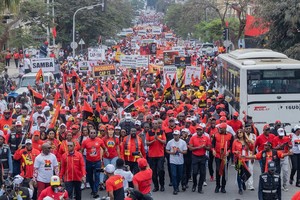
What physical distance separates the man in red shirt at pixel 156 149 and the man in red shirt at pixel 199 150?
661 millimetres

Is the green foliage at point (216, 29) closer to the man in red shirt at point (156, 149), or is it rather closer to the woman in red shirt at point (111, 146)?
the man in red shirt at point (156, 149)

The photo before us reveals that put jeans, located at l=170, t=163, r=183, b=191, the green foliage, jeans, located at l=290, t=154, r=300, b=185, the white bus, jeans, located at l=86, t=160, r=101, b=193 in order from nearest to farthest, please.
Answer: jeans, located at l=86, t=160, r=101, b=193, jeans, located at l=170, t=163, r=183, b=191, jeans, located at l=290, t=154, r=300, b=185, the white bus, the green foliage

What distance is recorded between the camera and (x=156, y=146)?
1606cm

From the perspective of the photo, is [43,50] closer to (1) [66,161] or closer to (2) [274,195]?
(1) [66,161]

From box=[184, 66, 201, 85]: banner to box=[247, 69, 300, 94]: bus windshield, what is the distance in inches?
286

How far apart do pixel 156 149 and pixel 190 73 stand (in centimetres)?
1255

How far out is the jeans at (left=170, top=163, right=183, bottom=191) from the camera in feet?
52.2

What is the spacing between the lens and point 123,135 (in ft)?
52.4

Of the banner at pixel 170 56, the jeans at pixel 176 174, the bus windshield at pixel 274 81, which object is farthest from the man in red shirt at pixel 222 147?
the banner at pixel 170 56

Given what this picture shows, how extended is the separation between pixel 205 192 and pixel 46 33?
3468 cm

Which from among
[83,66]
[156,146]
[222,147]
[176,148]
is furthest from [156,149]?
[83,66]

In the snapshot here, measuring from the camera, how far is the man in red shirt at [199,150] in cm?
1577

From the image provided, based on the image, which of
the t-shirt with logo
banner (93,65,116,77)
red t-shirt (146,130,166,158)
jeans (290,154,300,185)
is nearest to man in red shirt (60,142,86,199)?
the t-shirt with logo

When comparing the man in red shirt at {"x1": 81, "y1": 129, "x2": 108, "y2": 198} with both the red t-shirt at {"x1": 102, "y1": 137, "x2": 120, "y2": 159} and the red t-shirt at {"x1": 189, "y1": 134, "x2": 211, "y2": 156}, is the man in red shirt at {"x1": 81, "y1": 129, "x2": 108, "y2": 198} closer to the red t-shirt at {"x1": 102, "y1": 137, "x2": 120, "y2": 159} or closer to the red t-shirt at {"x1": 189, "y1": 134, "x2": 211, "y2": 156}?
the red t-shirt at {"x1": 102, "y1": 137, "x2": 120, "y2": 159}
